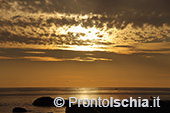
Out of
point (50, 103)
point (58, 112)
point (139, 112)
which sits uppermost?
point (50, 103)

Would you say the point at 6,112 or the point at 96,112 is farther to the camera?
the point at 6,112

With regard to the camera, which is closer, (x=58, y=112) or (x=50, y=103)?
(x=58, y=112)

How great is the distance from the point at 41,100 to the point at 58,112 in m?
21.1

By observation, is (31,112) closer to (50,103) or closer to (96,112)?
(50,103)

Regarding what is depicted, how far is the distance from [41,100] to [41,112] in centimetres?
2002

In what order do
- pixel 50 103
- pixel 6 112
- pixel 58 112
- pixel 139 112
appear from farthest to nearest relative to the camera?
pixel 50 103, pixel 6 112, pixel 58 112, pixel 139 112

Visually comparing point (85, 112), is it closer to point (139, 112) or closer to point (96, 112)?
point (96, 112)

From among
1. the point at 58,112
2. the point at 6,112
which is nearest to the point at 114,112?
the point at 58,112

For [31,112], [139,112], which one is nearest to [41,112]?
[31,112]

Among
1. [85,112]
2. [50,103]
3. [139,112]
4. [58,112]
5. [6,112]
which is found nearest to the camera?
[139,112]

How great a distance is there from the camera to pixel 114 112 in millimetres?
36312

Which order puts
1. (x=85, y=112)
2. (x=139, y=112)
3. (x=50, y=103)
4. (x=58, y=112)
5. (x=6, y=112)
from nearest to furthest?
(x=139, y=112) < (x=85, y=112) < (x=58, y=112) < (x=6, y=112) < (x=50, y=103)

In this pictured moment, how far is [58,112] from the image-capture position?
6197cm

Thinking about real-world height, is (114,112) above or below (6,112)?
below
